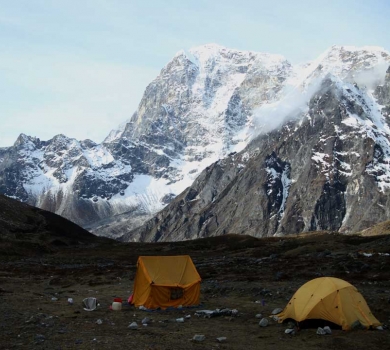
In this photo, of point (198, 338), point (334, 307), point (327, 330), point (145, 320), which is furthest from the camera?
point (145, 320)

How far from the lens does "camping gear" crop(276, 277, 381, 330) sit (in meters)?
23.6

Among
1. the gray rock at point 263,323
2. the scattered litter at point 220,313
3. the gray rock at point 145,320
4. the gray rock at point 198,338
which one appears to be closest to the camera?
the gray rock at point 198,338

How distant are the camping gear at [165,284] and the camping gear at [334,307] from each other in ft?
28.9

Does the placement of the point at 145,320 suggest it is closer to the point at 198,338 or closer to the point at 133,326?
the point at 133,326

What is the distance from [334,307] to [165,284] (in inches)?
460

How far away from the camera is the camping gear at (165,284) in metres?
32.0

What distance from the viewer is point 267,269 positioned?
50.5 m

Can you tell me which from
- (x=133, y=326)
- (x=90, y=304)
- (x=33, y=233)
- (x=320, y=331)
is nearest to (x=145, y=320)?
(x=133, y=326)

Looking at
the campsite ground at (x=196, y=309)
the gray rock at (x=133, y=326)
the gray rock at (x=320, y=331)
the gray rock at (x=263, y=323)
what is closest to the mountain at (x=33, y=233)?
the campsite ground at (x=196, y=309)

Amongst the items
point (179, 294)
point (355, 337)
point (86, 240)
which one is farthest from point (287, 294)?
point (86, 240)

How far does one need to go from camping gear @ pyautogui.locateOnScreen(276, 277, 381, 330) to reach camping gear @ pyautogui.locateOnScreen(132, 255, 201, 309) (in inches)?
346

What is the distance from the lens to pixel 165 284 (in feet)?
106

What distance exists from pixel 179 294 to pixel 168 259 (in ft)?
9.14

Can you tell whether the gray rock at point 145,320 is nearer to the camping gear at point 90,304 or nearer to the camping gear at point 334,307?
the camping gear at point 90,304
